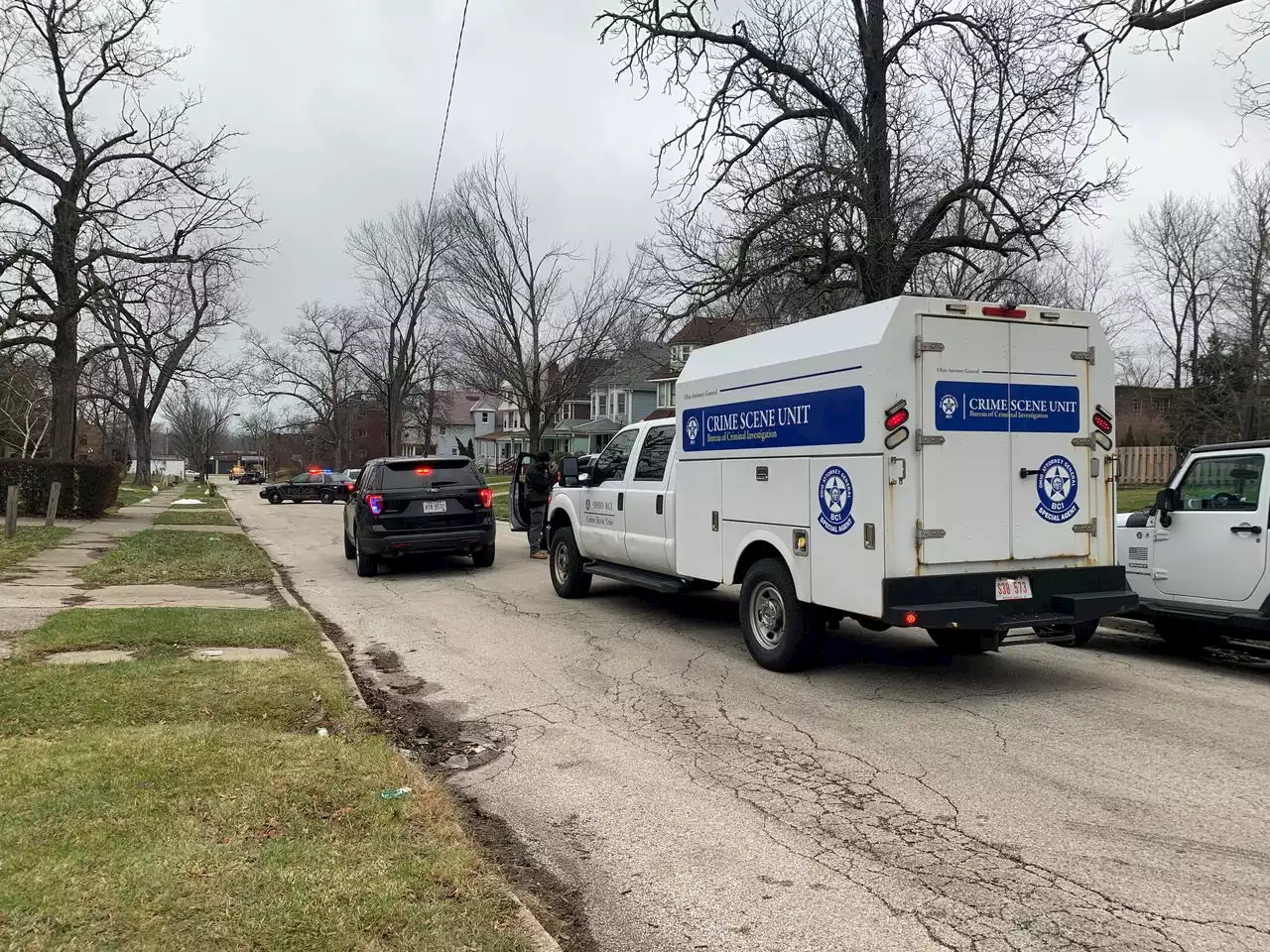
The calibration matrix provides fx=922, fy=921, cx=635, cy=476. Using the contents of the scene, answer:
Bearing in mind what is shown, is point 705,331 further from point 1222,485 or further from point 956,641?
point 1222,485

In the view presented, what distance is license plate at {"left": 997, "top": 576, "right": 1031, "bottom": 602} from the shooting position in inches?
251

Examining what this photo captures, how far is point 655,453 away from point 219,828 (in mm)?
6243

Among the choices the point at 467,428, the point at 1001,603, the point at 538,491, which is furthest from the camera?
the point at 467,428

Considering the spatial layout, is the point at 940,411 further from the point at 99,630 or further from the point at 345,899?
the point at 99,630

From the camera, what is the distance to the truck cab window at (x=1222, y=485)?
7.18m

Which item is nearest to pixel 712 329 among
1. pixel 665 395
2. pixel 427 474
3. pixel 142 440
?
pixel 427 474

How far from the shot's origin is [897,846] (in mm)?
4047

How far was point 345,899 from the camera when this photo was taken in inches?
129

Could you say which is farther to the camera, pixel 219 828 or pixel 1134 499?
pixel 1134 499

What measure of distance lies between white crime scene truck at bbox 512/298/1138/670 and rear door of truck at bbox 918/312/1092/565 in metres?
0.01

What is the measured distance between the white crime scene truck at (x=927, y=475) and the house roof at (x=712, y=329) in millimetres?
8441

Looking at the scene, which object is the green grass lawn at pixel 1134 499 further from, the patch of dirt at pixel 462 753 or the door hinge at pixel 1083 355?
the patch of dirt at pixel 462 753

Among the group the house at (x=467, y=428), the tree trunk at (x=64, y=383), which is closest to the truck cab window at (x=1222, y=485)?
the tree trunk at (x=64, y=383)

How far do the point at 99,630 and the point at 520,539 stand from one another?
1180 cm
